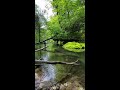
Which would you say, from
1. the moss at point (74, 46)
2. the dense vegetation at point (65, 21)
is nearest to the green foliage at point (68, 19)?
the dense vegetation at point (65, 21)

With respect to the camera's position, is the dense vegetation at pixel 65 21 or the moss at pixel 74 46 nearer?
the moss at pixel 74 46

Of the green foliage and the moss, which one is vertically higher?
the green foliage

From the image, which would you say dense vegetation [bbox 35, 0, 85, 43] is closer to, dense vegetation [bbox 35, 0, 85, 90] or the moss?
dense vegetation [bbox 35, 0, 85, 90]

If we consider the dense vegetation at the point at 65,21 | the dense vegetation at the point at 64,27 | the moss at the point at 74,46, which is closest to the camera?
the dense vegetation at the point at 64,27

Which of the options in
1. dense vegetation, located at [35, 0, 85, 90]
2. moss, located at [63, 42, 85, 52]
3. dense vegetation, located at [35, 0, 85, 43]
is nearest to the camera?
dense vegetation, located at [35, 0, 85, 90]

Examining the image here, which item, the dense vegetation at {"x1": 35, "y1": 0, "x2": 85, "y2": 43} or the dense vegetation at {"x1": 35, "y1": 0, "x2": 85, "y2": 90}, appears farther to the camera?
the dense vegetation at {"x1": 35, "y1": 0, "x2": 85, "y2": 43}

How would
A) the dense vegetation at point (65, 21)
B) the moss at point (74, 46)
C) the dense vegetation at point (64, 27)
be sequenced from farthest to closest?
1. the dense vegetation at point (65, 21)
2. the moss at point (74, 46)
3. the dense vegetation at point (64, 27)

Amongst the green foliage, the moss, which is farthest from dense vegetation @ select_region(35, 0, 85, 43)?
the moss

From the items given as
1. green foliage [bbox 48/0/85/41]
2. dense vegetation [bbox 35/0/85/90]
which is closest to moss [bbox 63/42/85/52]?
dense vegetation [bbox 35/0/85/90]

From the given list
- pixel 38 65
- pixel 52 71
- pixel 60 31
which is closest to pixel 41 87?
pixel 52 71

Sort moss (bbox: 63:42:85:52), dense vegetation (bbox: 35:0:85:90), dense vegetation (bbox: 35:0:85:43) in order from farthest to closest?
dense vegetation (bbox: 35:0:85:43) → moss (bbox: 63:42:85:52) → dense vegetation (bbox: 35:0:85:90)

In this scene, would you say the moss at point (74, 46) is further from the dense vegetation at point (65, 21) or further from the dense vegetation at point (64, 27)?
the dense vegetation at point (65, 21)
